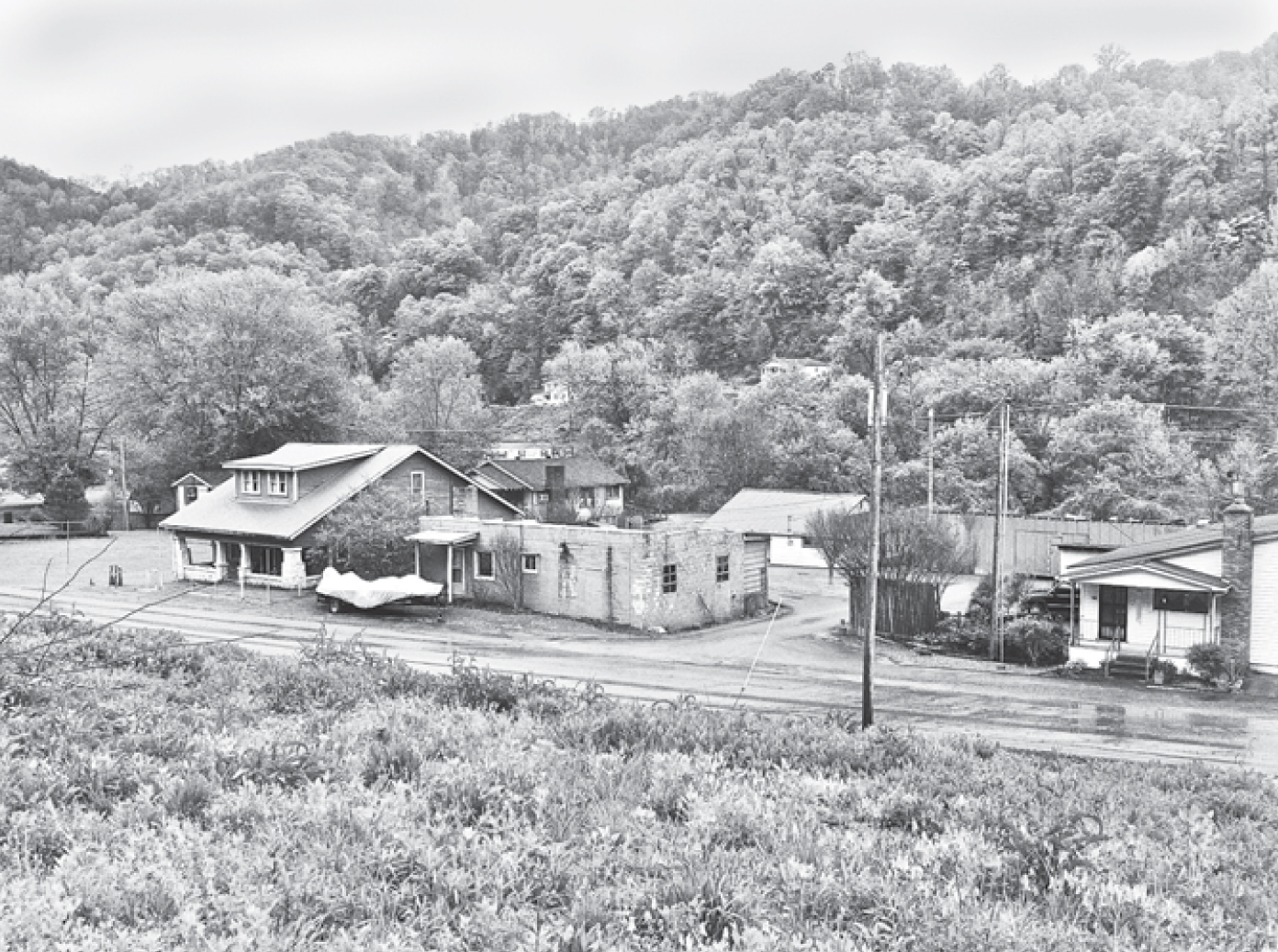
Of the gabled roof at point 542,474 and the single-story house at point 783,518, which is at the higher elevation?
the gabled roof at point 542,474

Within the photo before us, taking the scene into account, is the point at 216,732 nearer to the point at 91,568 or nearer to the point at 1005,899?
the point at 1005,899

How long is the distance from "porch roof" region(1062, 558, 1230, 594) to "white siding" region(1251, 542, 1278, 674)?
1.07 meters

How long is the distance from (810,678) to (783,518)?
29574 millimetres

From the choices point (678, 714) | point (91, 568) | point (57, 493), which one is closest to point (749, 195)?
point (57, 493)

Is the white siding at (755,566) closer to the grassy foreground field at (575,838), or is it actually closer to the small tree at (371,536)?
the small tree at (371,536)

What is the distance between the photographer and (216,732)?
1009 cm

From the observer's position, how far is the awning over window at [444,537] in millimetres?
40594

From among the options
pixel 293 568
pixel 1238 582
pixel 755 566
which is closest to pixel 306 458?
pixel 293 568

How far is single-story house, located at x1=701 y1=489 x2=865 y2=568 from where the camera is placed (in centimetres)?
5753

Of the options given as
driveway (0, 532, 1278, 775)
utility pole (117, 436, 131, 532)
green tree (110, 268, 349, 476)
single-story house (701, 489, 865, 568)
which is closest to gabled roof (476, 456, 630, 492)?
green tree (110, 268, 349, 476)

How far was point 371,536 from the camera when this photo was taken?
139ft

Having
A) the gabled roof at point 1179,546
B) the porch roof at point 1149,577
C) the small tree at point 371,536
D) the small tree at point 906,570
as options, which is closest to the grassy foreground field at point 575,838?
the porch roof at point 1149,577

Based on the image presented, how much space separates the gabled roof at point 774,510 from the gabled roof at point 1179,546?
22379mm

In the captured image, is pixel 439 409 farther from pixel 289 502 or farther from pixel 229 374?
pixel 289 502
